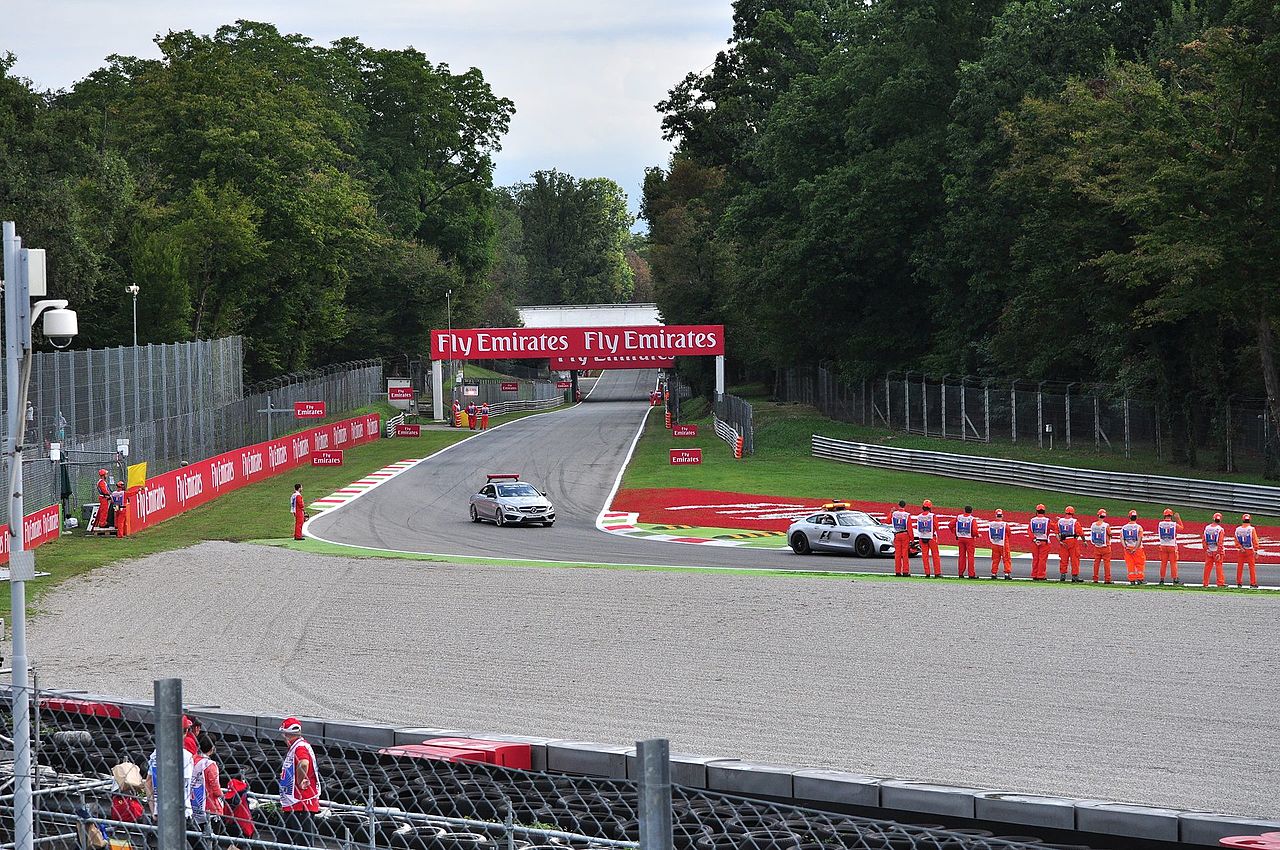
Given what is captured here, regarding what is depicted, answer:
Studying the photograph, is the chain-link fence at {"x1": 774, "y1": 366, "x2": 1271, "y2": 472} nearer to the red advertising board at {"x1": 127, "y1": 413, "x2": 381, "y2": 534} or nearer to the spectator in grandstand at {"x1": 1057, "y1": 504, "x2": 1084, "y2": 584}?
the spectator in grandstand at {"x1": 1057, "y1": 504, "x2": 1084, "y2": 584}

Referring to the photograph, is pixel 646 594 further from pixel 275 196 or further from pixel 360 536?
pixel 275 196

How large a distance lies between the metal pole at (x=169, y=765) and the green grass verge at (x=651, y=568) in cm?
2106

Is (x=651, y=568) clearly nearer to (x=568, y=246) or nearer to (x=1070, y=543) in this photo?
(x=1070, y=543)

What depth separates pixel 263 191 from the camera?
7106 cm

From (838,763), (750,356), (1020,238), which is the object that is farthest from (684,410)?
(838,763)

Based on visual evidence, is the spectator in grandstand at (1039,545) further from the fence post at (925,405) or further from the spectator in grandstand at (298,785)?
the fence post at (925,405)

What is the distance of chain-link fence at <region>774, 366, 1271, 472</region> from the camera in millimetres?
44781

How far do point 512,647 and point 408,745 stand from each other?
26.4 ft

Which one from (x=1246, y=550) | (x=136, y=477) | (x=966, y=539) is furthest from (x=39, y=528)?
(x=1246, y=550)

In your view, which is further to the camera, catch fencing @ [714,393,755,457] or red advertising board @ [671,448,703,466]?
catch fencing @ [714,393,755,457]

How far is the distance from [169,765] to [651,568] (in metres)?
22.8

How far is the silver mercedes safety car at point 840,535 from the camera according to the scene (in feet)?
105

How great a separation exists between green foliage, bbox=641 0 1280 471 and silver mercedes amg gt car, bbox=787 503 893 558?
14287mm

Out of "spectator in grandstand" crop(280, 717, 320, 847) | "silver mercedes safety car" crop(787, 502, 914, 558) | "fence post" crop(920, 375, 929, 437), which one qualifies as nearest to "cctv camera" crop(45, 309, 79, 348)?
"spectator in grandstand" crop(280, 717, 320, 847)
